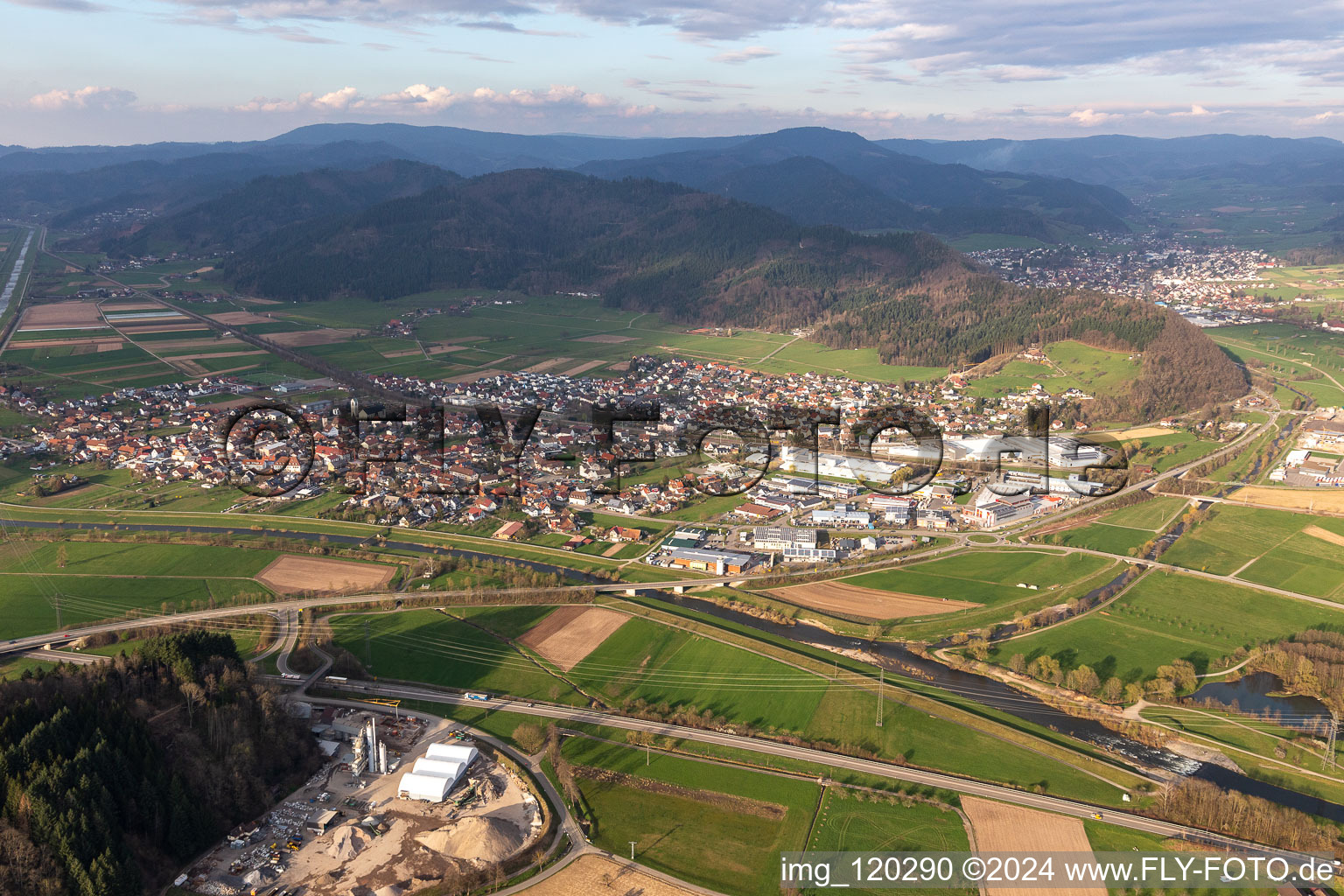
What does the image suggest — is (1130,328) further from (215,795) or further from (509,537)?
(215,795)

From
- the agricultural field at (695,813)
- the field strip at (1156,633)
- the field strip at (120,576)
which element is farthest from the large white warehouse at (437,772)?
the field strip at (1156,633)

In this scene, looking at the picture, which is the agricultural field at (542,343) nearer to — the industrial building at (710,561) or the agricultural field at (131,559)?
the agricultural field at (131,559)

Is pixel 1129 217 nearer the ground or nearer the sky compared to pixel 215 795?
nearer the sky

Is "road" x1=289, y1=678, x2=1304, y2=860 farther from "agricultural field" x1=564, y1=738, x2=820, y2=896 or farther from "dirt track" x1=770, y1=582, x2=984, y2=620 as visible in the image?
→ "dirt track" x1=770, y1=582, x2=984, y2=620

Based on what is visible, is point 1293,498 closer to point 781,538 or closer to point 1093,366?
point 1093,366

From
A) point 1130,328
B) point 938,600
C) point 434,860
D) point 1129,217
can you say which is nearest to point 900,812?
point 434,860
